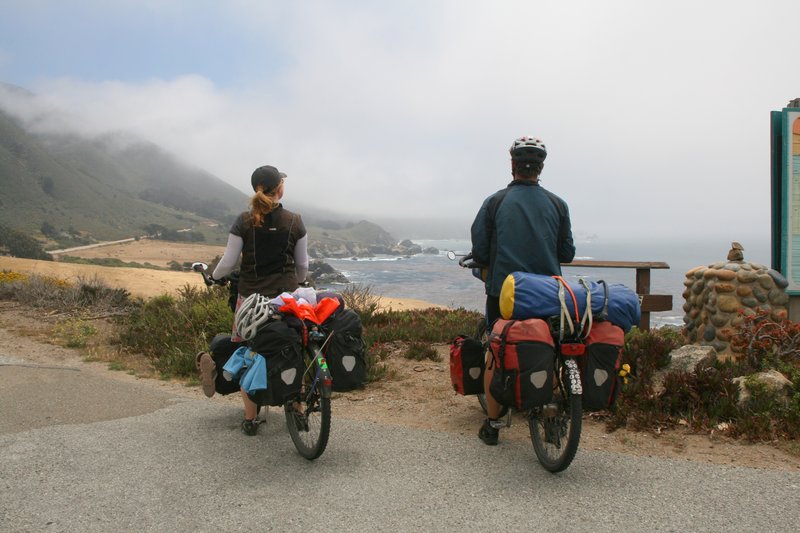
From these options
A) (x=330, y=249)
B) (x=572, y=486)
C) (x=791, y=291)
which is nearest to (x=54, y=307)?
(x=572, y=486)

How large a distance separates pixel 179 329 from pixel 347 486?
5.84m

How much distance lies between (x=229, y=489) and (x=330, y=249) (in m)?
111

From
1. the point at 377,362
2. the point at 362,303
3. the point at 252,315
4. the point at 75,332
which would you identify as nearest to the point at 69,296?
the point at 75,332

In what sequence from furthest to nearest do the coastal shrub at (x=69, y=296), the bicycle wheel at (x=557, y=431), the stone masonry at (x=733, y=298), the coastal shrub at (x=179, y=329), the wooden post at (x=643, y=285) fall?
1. the coastal shrub at (x=69, y=296)
2. the wooden post at (x=643, y=285)
3. the coastal shrub at (x=179, y=329)
4. the stone masonry at (x=733, y=298)
5. the bicycle wheel at (x=557, y=431)

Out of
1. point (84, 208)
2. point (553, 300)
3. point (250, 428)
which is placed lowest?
point (250, 428)

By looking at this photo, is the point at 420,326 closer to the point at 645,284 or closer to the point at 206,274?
the point at 645,284

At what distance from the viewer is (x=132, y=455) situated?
14.0 feet

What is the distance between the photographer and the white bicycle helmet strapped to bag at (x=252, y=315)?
13.5 feet

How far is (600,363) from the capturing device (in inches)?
A: 146

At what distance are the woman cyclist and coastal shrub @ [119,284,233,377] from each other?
301cm

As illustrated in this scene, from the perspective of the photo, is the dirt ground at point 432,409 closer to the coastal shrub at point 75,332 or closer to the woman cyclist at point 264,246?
the coastal shrub at point 75,332

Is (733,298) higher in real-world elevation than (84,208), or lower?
lower

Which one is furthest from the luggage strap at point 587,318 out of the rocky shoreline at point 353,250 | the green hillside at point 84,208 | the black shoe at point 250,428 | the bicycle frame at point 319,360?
the rocky shoreline at point 353,250

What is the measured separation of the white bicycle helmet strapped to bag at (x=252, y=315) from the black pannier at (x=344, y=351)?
16.9 inches
